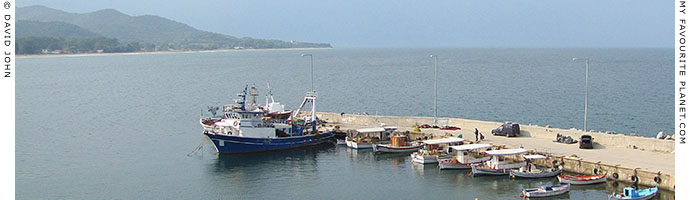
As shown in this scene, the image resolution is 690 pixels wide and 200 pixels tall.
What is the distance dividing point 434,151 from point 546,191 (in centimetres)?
1062

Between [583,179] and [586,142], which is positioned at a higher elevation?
[586,142]

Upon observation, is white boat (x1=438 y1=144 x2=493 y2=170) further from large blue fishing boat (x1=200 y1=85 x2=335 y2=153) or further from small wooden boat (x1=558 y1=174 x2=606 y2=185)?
large blue fishing boat (x1=200 y1=85 x2=335 y2=153)

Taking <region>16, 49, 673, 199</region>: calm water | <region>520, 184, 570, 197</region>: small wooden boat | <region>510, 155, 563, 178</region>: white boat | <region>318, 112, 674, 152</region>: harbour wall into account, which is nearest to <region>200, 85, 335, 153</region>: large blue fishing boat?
<region>16, 49, 673, 199</region>: calm water

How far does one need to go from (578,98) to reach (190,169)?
6150 centimetres

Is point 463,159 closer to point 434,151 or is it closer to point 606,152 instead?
point 434,151

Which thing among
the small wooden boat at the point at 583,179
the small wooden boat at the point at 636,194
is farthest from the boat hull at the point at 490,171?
the small wooden boat at the point at 636,194

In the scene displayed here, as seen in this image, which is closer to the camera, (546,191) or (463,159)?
(546,191)

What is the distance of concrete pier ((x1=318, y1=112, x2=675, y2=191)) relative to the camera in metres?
35.5

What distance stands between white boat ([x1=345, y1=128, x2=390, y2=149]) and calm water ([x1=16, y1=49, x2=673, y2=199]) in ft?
3.27

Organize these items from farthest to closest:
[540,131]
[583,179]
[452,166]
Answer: [540,131], [452,166], [583,179]

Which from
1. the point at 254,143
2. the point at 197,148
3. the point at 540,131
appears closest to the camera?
the point at 540,131

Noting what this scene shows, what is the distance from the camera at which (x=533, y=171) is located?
130ft

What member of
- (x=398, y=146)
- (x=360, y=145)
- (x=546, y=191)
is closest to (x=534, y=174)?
(x=546, y=191)

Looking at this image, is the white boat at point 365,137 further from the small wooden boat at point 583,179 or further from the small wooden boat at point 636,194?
the small wooden boat at point 636,194
